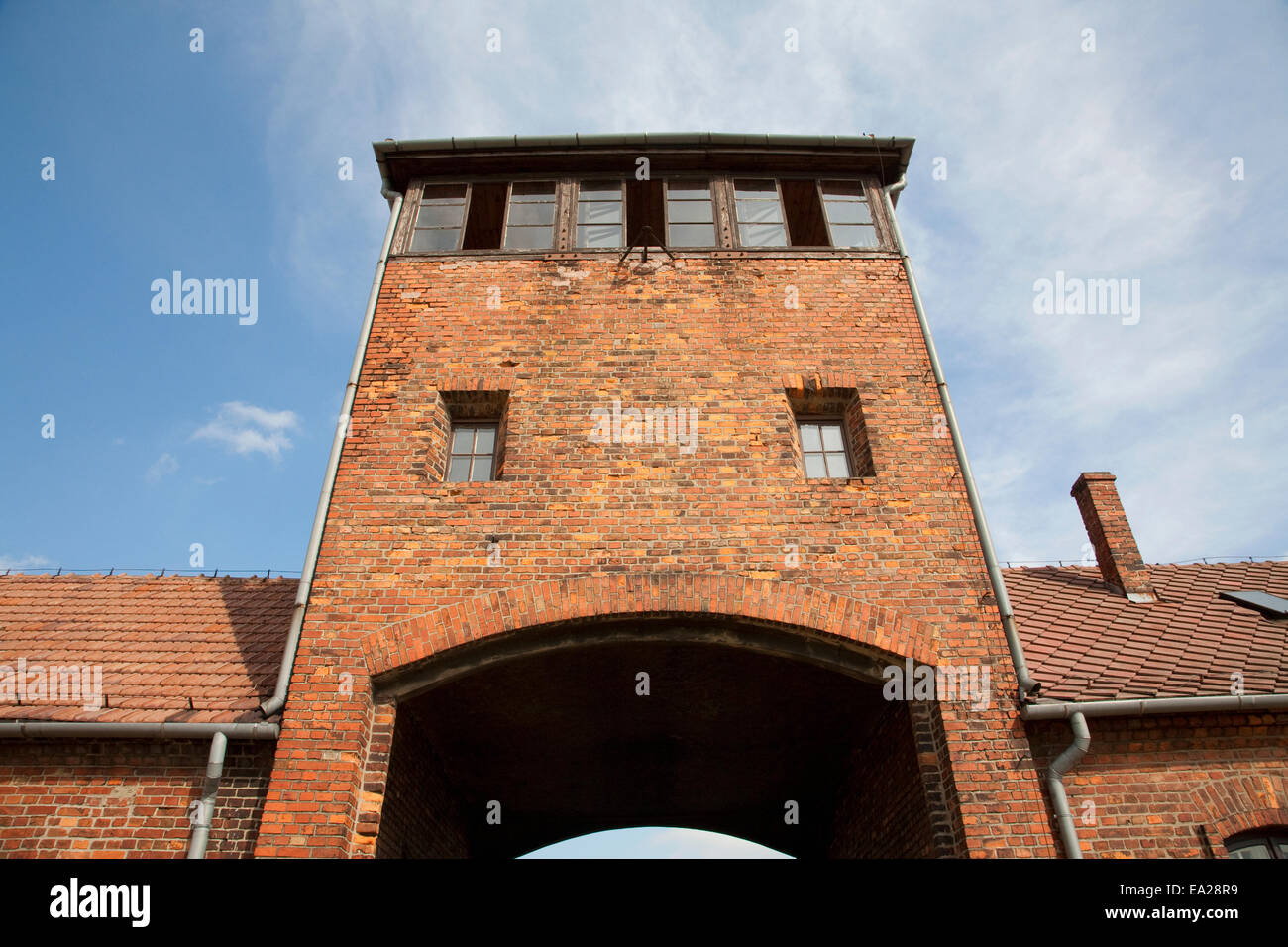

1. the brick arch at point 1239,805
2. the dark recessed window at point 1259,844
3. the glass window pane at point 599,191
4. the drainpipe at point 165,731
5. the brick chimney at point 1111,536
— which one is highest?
the glass window pane at point 599,191

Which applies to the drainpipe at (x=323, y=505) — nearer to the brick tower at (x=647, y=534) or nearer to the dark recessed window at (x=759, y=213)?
the brick tower at (x=647, y=534)

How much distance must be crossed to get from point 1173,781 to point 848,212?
6.94 meters

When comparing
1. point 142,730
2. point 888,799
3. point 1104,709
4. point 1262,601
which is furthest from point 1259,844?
point 142,730

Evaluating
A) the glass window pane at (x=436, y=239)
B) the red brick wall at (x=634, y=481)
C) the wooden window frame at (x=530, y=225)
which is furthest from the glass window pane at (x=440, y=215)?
the red brick wall at (x=634, y=481)

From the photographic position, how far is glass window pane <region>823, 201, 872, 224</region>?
31.1 ft

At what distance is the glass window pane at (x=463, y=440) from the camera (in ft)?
25.8

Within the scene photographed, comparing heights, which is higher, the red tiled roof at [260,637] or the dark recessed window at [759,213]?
the dark recessed window at [759,213]

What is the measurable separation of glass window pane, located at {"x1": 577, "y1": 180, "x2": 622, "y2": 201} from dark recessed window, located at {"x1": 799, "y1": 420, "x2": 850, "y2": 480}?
13.1 ft

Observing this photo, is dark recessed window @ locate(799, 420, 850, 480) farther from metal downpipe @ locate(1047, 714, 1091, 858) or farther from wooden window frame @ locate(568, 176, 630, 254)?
wooden window frame @ locate(568, 176, 630, 254)

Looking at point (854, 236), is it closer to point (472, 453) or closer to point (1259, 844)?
point (472, 453)

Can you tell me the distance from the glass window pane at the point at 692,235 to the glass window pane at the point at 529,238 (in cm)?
146
